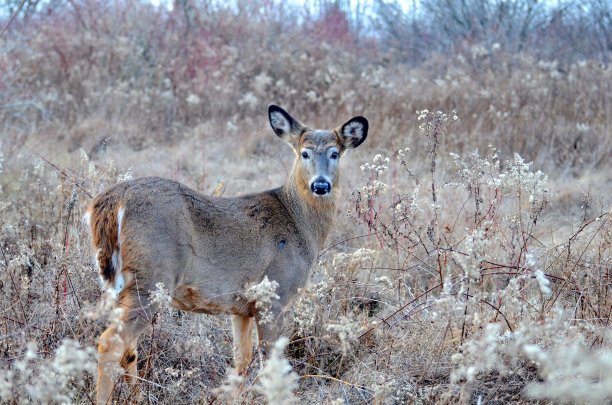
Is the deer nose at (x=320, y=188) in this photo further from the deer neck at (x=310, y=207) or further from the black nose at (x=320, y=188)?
the deer neck at (x=310, y=207)

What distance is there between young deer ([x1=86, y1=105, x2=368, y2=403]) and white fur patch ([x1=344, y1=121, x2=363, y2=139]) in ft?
1.18

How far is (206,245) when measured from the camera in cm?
405

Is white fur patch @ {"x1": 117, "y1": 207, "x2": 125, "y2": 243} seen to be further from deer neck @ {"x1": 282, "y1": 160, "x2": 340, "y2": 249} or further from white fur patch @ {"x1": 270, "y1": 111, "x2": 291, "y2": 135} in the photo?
white fur patch @ {"x1": 270, "y1": 111, "x2": 291, "y2": 135}

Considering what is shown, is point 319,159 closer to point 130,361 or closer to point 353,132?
point 353,132

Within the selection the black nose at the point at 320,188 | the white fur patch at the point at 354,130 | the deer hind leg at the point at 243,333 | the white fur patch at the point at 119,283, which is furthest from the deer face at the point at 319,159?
the white fur patch at the point at 119,283

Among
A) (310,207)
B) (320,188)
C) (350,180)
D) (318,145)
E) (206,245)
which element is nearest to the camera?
(206,245)

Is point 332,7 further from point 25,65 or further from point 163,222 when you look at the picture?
point 163,222

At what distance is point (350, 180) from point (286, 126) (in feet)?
12.9

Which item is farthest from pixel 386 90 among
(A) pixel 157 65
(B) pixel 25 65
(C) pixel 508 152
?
(B) pixel 25 65

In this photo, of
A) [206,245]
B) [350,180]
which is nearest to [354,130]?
[206,245]

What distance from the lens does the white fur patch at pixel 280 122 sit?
216 inches

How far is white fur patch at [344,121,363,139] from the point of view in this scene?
541 cm

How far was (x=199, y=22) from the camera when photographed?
18.0m

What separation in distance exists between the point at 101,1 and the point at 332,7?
804 centimetres
